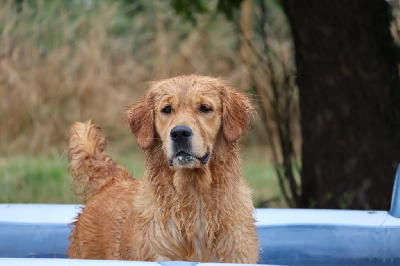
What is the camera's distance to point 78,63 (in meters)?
12.4

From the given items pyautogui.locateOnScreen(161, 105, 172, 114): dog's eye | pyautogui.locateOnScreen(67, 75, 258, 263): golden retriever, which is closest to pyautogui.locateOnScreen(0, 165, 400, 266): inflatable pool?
pyautogui.locateOnScreen(67, 75, 258, 263): golden retriever

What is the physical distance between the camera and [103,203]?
4840mm

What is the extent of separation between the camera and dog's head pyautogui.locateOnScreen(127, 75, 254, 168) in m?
3.96

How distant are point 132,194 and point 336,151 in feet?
10.4

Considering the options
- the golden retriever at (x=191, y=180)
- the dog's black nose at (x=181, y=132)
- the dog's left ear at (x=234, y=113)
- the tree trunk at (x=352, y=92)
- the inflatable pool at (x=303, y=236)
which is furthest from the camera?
the tree trunk at (x=352, y=92)

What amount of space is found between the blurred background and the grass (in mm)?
29

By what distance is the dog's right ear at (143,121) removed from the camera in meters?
4.26

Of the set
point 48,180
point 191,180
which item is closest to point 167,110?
point 191,180

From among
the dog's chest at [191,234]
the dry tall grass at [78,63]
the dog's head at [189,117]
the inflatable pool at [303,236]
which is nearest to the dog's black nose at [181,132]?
the dog's head at [189,117]

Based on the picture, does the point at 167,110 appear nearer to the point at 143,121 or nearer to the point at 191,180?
the point at 143,121

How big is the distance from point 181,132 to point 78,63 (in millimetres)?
8782

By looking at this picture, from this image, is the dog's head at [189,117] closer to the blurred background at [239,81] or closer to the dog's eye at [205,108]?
the dog's eye at [205,108]

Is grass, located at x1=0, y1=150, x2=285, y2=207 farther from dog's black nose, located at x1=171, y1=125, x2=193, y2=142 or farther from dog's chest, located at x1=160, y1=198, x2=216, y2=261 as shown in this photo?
dog's black nose, located at x1=171, y1=125, x2=193, y2=142

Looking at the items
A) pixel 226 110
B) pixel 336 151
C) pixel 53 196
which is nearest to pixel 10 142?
pixel 53 196
